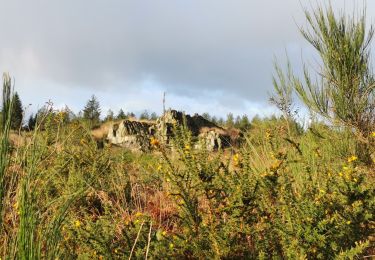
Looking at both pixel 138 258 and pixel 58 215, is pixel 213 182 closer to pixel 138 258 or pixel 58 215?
pixel 138 258

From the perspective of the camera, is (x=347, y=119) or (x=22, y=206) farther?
(x=347, y=119)

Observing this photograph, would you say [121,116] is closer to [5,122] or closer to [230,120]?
[230,120]

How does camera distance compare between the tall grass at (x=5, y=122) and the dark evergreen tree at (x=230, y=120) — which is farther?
the dark evergreen tree at (x=230, y=120)

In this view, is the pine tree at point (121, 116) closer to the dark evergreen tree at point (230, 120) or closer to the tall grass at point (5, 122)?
the dark evergreen tree at point (230, 120)

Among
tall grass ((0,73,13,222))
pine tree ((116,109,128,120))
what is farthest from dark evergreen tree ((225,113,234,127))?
tall grass ((0,73,13,222))

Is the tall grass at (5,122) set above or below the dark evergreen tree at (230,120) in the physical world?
below

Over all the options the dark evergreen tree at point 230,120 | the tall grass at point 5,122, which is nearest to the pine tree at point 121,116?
the dark evergreen tree at point 230,120

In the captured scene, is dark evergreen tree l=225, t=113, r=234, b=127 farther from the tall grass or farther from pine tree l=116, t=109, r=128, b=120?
the tall grass

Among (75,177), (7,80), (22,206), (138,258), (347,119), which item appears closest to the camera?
(7,80)

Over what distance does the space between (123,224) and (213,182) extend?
0.61 meters

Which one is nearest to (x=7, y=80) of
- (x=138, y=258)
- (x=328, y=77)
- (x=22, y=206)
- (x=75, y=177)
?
(x=22, y=206)

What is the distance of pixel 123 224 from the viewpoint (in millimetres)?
2479

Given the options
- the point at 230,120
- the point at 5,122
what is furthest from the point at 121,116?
the point at 5,122

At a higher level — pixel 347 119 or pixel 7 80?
pixel 347 119
